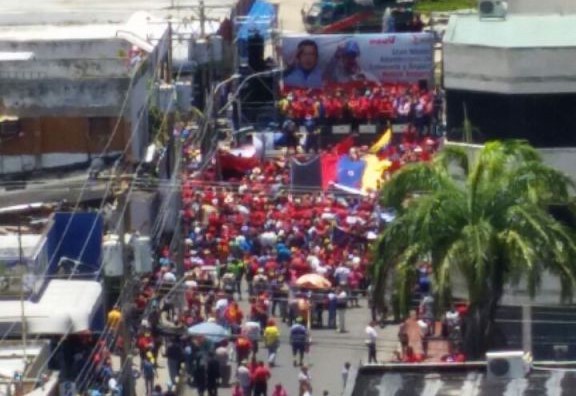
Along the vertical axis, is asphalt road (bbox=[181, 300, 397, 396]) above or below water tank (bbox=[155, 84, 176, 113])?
below

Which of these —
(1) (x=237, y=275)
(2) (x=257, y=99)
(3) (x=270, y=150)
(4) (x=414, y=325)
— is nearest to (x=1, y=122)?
(1) (x=237, y=275)

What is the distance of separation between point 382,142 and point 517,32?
1775 centimetres

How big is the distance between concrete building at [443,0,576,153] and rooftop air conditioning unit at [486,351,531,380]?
19.9 meters

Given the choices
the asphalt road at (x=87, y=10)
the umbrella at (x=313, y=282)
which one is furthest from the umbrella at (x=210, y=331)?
the asphalt road at (x=87, y=10)

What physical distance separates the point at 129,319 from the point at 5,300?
3.52 meters

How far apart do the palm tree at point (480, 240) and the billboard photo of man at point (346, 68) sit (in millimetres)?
30359

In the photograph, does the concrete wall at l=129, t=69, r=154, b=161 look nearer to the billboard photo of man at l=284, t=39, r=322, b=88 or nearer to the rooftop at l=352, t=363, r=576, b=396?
the billboard photo of man at l=284, t=39, r=322, b=88

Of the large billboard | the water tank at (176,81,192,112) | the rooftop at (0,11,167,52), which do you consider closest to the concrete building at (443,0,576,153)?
the rooftop at (0,11,167,52)

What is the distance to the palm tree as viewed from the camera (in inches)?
1567

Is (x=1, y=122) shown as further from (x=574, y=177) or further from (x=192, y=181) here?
(x=574, y=177)

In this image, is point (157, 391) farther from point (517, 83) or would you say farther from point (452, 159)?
point (517, 83)

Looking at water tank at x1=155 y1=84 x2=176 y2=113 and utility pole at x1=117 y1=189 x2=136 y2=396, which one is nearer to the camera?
utility pole at x1=117 y1=189 x2=136 y2=396

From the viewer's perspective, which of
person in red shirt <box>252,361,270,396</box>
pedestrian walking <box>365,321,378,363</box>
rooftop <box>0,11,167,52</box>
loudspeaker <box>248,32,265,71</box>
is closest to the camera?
person in red shirt <box>252,361,270,396</box>

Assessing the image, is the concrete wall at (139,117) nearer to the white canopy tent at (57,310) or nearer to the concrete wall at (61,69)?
the concrete wall at (61,69)
